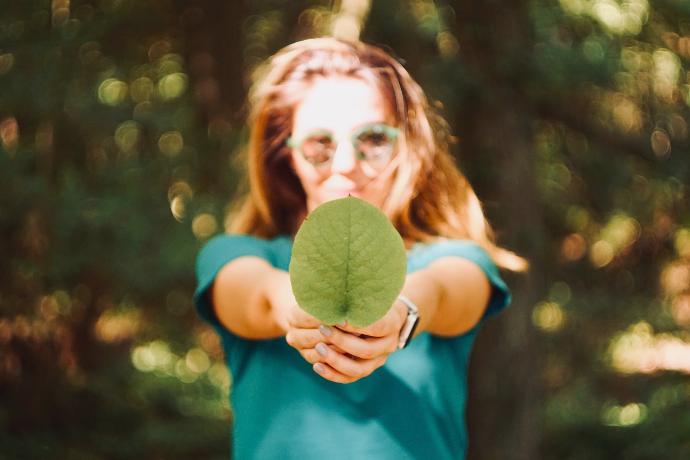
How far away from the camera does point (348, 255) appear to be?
2.92ft

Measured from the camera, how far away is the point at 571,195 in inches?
164

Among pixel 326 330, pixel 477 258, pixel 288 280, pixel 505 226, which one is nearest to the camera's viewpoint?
pixel 326 330

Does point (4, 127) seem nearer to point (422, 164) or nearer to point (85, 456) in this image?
point (85, 456)

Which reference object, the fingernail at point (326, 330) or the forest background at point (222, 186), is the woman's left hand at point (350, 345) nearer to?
the fingernail at point (326, 330)

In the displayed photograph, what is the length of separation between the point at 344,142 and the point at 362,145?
0.03m

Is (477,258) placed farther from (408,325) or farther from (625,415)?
(625,415)

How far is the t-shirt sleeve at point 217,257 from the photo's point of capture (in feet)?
4.66

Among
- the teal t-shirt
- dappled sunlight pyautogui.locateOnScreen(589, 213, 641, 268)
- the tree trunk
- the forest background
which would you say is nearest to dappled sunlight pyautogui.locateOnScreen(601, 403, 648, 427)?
the forest background

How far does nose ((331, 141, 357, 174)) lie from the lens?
136 centimetres

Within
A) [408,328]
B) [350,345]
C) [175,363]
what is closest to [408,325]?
[408,328]

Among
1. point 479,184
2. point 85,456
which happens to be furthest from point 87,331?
point 479,184

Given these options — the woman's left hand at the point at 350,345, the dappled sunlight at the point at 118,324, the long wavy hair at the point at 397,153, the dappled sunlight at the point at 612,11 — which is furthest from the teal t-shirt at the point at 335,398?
the dappled sunlight at the point at 118,324

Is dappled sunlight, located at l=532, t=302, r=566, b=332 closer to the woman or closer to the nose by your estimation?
Result: the woman

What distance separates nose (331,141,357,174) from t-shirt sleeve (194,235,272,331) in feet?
0.69
